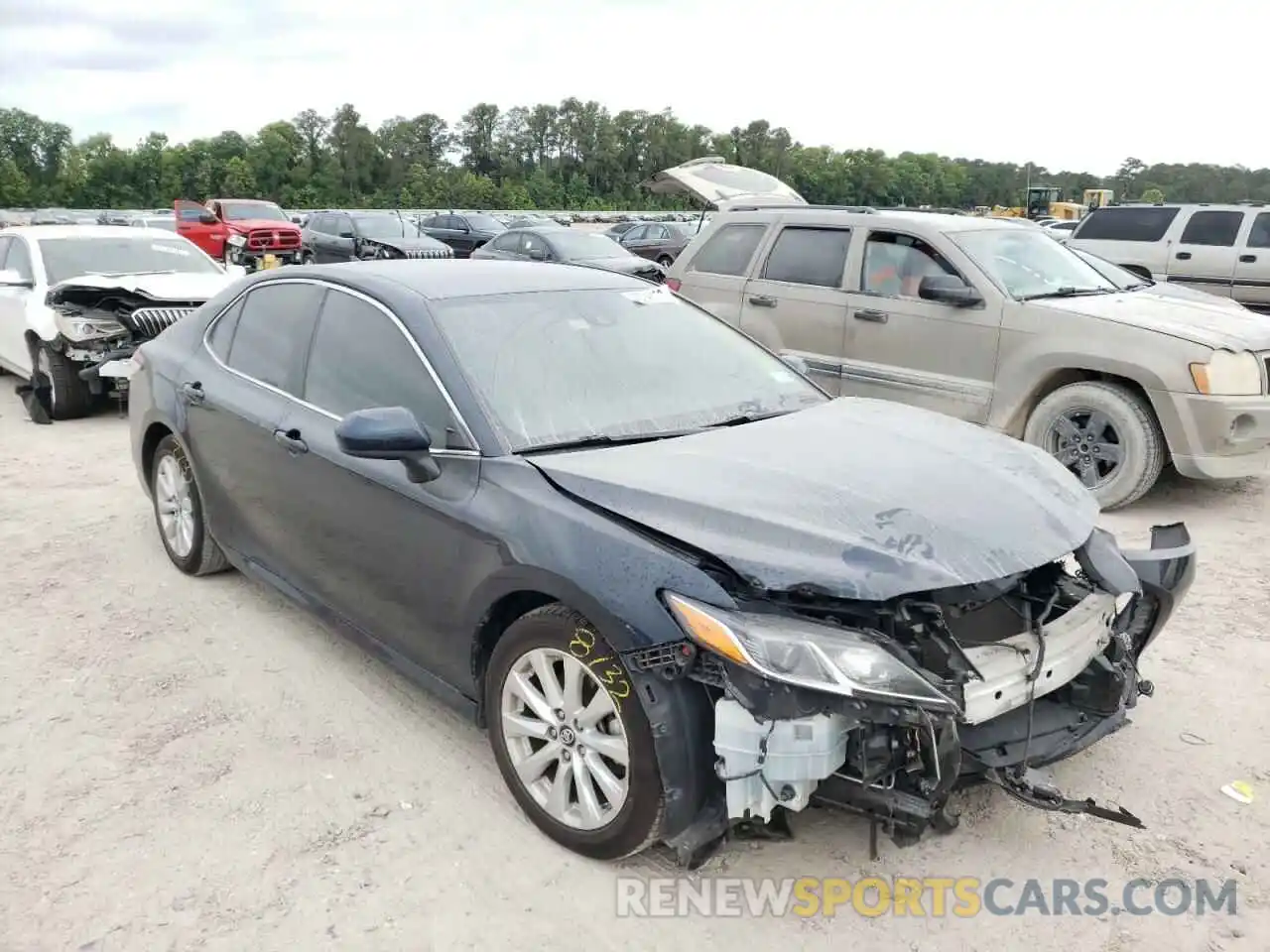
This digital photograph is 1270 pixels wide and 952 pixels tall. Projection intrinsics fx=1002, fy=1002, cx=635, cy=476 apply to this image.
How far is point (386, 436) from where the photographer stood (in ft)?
10.1

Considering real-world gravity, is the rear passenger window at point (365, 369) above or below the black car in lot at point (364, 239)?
above

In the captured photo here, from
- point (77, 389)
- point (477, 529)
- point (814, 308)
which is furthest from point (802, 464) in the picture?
point (77, 389)

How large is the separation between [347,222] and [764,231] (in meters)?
16.4

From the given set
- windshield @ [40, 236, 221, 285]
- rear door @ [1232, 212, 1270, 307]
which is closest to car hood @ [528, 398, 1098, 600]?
windshield @ [40, 236, 221, 285]

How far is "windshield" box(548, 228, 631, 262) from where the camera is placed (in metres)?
16.8

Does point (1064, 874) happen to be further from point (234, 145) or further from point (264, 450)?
point (234, 145)

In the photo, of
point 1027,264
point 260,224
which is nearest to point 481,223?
point 260,224

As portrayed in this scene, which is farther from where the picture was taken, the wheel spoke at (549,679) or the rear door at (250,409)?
the rear door at (250,409)

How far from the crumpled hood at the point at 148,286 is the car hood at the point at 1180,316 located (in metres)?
6.51

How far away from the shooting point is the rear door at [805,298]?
7457 mm

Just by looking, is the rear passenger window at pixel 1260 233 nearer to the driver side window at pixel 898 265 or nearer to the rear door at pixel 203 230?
the driver side window at pixel 898 265

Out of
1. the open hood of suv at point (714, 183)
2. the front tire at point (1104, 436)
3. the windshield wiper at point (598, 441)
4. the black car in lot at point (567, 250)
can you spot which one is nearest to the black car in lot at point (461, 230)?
the black car in lot at point (567, 250)

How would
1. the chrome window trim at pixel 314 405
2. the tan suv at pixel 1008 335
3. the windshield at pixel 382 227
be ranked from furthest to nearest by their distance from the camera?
the windshield at pixel 382 227, the tan suv at pixel 1008 335, the chrome window trim at pixel 314 405

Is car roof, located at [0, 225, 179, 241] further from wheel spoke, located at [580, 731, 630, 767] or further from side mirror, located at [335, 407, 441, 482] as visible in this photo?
wheel spoke, located at [580, 731, 630, 767]
